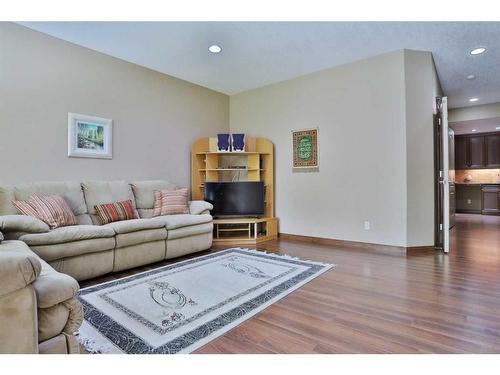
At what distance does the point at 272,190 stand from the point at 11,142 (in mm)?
3600

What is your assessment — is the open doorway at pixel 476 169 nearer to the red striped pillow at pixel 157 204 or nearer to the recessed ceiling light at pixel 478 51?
the recessed ceiling light at pixel 478 51

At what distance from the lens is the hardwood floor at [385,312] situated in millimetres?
1621

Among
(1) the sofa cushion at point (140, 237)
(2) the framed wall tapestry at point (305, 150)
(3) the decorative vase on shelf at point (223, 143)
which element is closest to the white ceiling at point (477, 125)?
(2) the framed wall tapestry at point (305, 150)

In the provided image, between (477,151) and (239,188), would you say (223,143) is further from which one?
(477,151)

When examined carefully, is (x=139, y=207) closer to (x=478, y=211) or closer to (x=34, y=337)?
(x=34, y=337)

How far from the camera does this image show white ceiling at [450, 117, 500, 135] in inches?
259


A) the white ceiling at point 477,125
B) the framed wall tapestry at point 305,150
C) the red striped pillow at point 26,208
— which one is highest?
the white ceiling at point 477,125

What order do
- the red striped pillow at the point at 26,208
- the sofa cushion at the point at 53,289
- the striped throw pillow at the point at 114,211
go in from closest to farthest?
the sofa cushion at the point at 53,289 < the red striped pillow at the point at 26,208 < the striped throw pillow at the point at 114,211

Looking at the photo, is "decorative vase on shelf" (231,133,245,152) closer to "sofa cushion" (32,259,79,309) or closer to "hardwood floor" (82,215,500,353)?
"hardwood floor" (82,215,500,353)

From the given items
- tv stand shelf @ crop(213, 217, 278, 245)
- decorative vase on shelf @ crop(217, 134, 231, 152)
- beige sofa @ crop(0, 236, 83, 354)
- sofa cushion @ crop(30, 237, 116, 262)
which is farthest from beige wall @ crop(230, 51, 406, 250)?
beige sofa @ crop(0, 236, 83, 354)

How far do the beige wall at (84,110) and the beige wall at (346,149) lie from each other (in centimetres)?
161

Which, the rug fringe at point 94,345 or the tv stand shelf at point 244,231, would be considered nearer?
the rug fringe at point 94,345

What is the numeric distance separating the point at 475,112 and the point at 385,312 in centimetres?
650
